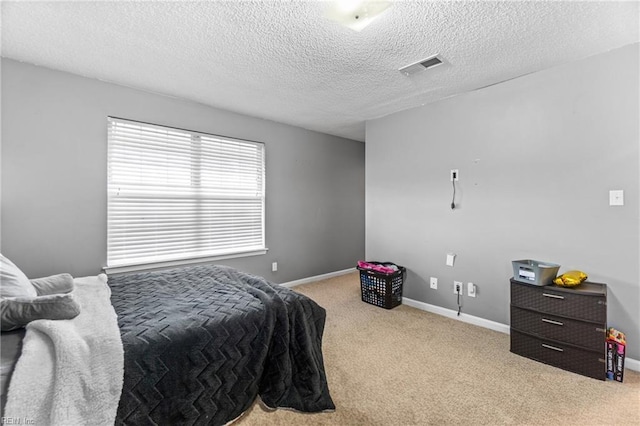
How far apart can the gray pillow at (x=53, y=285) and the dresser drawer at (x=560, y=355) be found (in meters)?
3.26

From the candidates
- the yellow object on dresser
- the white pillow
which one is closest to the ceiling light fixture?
the white pillow

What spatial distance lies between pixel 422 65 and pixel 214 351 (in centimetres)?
259

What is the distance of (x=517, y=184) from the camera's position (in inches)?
107

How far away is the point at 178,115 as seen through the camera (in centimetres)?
324

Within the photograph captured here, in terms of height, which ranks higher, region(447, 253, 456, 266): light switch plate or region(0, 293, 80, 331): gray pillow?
region(0, 293, 80, 331): gray pillow

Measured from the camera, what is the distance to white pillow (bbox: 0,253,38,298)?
1.31 meters

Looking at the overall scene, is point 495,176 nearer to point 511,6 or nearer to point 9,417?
point 511,6

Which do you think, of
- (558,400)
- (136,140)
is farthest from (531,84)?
(136,140)

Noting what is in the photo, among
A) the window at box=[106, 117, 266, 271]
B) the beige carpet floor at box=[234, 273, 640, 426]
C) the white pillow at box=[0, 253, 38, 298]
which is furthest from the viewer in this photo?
the window at box=[106, 117, 266, 271]

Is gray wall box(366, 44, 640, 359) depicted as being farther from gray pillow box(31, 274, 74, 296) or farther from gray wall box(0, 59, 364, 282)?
gray pillow box(31, 274, 74, 296)

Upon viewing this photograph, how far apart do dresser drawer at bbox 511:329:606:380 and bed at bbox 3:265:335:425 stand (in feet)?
5.57

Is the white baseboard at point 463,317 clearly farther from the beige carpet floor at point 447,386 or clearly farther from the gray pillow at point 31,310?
the gray pillow at point 31,310

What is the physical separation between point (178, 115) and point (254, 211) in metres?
1.47

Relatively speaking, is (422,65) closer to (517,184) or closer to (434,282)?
(517,184)
